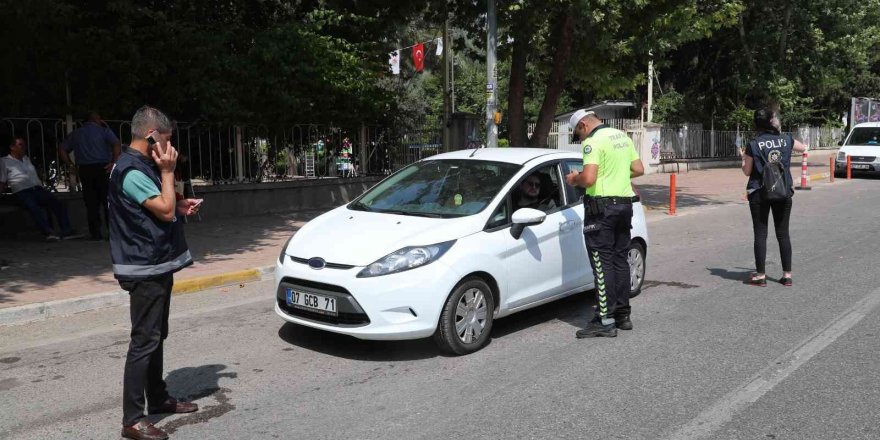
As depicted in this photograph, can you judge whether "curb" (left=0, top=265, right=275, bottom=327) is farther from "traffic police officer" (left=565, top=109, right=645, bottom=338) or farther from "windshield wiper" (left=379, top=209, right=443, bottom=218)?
"traffic police officer" (left=565, top=109, right=645, bottom=338)

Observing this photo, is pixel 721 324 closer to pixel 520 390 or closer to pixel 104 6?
pixel 520 390

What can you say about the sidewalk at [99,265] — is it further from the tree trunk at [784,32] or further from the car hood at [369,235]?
the tree trunk at [784,32]

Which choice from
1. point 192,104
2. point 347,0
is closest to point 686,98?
point 347,0

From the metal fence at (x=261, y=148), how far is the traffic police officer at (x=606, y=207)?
23.7 feet

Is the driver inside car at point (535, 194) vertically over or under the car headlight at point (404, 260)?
over

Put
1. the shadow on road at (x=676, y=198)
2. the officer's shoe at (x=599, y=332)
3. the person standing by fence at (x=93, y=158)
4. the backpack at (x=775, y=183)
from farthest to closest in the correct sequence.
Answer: the shadow on road at (x=676, y=198) → the person standing by fence at (x=93, y=158) → the backpack at (x=775, y=183) → the officer's shoe at (x=599, y=332)

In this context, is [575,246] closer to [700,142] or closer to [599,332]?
[599,332]

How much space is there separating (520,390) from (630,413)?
74 centimetres

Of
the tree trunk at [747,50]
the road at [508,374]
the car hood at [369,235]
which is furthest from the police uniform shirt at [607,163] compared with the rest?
the tree trunk at [747,50]

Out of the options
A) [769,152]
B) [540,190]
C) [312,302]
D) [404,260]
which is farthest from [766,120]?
[312,302]

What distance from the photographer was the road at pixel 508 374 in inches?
168

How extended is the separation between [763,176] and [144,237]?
6.32m

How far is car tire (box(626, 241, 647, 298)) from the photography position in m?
7.31

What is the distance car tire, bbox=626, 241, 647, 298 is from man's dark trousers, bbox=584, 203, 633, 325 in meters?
1.33
